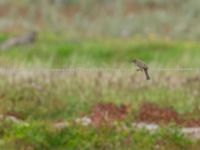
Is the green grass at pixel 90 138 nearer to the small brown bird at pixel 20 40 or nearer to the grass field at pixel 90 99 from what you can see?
the grass field at pixel 90 99

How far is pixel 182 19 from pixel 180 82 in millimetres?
12656

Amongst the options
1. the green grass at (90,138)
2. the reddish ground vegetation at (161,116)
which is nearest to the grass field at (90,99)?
the green grass at (90,138)

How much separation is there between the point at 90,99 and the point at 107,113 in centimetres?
184

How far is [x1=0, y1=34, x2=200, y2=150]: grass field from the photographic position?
10.7 metres

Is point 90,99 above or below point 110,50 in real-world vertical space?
below

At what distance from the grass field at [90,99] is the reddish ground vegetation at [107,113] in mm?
95

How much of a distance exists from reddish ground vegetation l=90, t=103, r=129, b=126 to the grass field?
95mm

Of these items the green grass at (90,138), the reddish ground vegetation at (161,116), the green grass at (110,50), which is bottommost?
the green grass at (90,138)

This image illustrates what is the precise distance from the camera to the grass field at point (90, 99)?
10727 millimetres

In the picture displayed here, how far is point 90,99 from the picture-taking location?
46.3 ft

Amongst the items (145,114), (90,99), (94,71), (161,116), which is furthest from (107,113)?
(94,71)

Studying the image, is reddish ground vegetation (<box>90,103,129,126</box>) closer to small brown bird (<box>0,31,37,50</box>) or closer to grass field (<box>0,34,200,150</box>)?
grass field (<box>0,34,200,150</box>)

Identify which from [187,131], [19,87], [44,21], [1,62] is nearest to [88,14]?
[44,21]

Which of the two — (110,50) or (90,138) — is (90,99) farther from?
(110,50)
